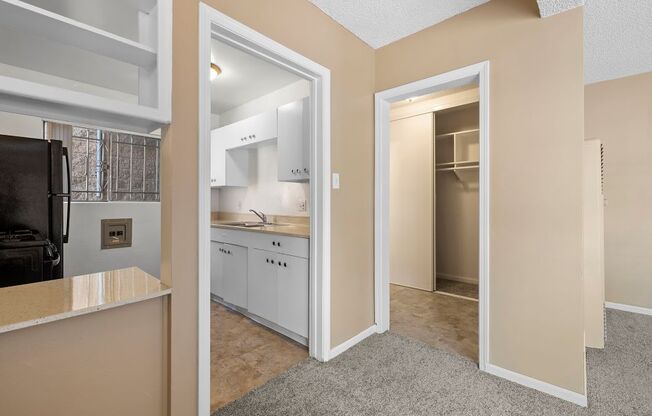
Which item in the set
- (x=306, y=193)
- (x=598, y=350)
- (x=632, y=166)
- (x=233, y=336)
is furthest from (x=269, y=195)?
(x=632, y=166)

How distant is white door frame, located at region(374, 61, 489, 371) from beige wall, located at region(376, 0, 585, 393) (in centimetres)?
4

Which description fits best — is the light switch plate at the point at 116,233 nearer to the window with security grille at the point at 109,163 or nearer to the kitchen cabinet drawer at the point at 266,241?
the window with security grille at the point at 109,163

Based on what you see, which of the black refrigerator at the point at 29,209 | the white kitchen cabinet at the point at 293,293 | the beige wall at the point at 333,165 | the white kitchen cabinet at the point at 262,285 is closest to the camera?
the beige wall at the point at 333,165

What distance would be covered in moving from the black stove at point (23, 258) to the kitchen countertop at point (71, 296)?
402 mm

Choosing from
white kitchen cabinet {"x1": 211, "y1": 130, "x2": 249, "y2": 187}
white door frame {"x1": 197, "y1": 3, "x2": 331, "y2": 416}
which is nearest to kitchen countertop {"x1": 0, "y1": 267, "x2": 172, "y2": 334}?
white door frame {"x1": 197, "y1": 3, "x2": 331, "y2": 416}

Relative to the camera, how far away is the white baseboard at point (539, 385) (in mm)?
1632

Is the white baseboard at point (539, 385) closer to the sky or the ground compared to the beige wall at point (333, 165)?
closer to the ground

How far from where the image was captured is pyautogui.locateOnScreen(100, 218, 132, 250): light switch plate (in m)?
3.24

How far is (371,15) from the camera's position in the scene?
2.09 metres

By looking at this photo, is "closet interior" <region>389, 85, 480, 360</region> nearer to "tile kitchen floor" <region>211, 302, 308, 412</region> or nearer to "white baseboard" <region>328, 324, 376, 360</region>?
"white baseboard" <region>328, 324, 376, 360</region>

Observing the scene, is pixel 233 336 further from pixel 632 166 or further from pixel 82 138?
pixel 632 166

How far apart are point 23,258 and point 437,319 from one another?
302 centimetres

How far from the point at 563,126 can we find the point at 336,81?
1460 mm

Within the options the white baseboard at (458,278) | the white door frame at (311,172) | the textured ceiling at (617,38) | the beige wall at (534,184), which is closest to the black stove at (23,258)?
the white door frame at (311,172)
